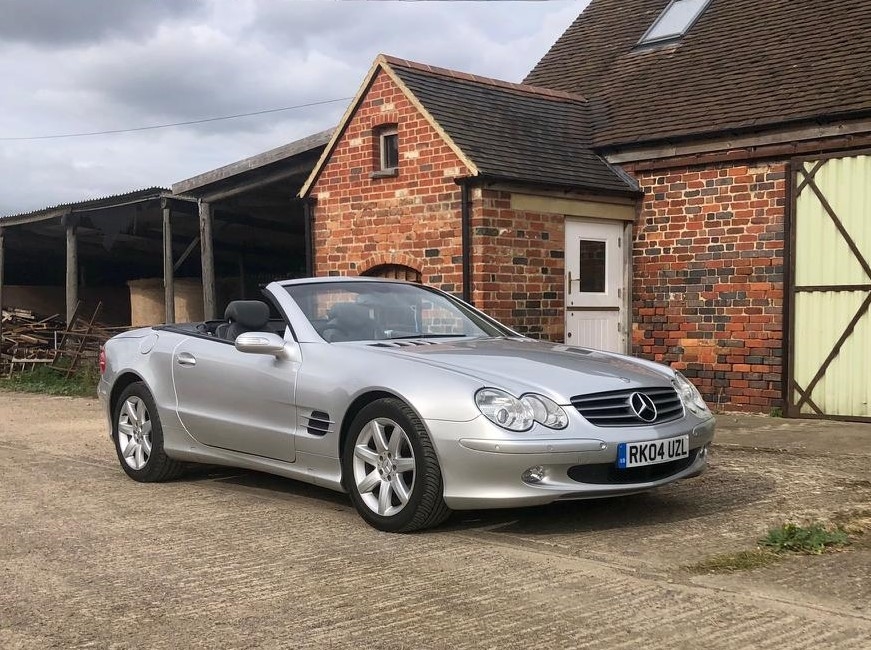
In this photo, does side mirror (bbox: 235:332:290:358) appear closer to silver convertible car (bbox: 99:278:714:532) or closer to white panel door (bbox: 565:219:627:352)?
silver convertible car (bbox: 99:278:714:532)

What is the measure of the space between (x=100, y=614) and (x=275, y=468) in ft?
6.94

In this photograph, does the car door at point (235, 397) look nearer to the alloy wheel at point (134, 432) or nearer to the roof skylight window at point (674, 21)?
the alloy wheel at point (134, 432)

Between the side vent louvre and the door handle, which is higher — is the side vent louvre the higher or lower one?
the lower one

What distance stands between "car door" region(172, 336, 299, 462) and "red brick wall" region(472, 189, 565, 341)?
16.1 ft

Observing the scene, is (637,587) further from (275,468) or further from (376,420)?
(275,468)

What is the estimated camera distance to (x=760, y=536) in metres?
5.20

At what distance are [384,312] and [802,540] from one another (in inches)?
114

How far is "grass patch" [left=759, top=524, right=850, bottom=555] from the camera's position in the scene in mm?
4887

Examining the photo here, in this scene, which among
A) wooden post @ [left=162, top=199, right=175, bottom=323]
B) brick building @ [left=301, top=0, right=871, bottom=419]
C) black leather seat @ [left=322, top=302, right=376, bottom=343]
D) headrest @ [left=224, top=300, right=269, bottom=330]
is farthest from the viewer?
wooden post @ [left=162, top=199, right=175, bottom=323]

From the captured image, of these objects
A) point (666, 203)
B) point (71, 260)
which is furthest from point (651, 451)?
point (71, 260)

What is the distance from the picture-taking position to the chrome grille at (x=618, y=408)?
5.20m

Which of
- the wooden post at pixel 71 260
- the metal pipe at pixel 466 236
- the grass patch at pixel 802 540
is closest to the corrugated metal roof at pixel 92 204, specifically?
the wooden post at pixel 71 260

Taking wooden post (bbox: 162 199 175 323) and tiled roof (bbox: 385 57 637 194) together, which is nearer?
tiled roof (bbox: 385 57 637 194)

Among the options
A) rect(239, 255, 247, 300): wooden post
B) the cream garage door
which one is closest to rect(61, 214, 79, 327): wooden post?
rect(239, 255, 247, 300): wooden post
